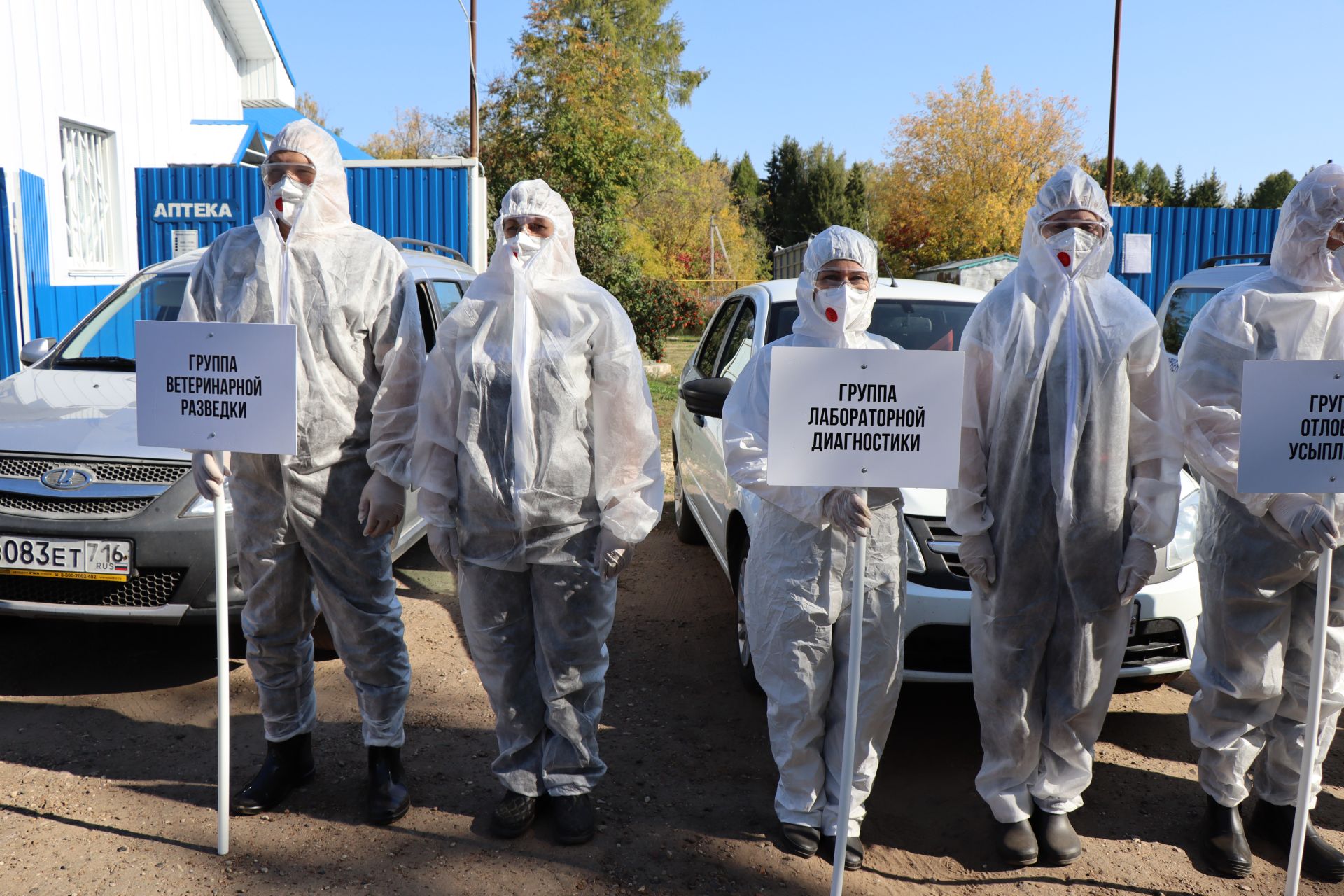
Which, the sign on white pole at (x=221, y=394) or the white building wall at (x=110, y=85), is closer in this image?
the sign on white pole at (x=221, y=394)

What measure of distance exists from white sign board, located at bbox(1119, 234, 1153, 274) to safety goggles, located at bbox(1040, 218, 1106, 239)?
13777 mm

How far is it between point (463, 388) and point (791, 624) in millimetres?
1193

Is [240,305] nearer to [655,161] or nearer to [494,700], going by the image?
[494,700]

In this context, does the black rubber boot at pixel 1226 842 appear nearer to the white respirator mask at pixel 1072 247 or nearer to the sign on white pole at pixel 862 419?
the sign on white pole at pixel 862 419

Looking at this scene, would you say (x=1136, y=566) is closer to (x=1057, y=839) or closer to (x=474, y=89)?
(x=1057, y=839)

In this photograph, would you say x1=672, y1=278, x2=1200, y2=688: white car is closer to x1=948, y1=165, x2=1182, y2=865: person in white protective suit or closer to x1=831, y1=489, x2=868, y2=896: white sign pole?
x1=948, y1=165, x2=1182, y2=865: person in white protective suit

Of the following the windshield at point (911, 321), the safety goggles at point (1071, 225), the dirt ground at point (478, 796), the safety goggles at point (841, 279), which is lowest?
the dirt ground at point (478, 796)

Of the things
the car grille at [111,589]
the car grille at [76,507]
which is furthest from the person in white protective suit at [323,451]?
the car grille at [76,507]

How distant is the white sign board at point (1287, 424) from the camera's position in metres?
2.76

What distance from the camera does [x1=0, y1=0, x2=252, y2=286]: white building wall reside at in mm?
9508

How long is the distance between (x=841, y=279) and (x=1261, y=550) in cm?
147

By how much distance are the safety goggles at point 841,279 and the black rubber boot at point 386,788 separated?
2.05m

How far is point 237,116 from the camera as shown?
1611 cm

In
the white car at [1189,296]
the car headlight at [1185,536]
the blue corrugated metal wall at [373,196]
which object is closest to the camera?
the car headlight at [1185,536]
